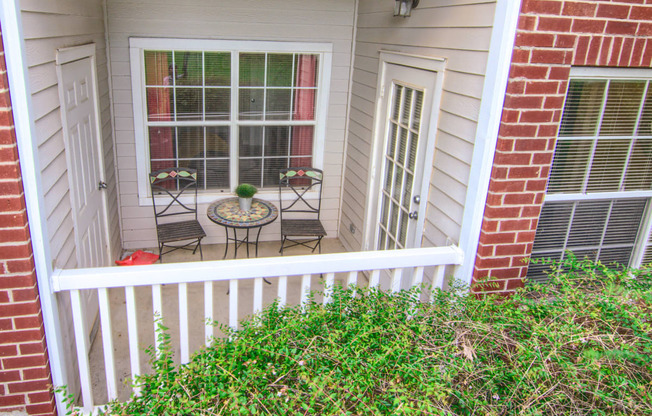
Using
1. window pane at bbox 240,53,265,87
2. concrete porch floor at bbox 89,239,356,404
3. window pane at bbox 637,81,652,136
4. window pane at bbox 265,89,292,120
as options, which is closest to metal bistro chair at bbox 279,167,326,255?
concrete porch floor at bbox 89,239,356,404

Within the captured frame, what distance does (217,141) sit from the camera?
4.72 m

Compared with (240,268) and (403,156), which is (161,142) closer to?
(403,156)

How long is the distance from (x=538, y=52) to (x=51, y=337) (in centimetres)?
271

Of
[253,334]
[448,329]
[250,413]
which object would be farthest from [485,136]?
[250,413]

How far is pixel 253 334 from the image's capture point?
2008 millimetres

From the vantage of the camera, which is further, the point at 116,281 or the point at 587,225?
the point at 587,225

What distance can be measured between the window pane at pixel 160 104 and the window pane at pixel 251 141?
0.72m

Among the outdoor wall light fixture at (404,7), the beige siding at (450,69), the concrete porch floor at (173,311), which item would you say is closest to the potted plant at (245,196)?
the concrete porch floor at (173,311)

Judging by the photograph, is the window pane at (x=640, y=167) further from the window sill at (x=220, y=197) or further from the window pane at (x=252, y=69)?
the window pane at (x=252, y=69)

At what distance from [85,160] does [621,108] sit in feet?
11.3

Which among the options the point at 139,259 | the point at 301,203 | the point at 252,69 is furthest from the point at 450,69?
the point at 139,259

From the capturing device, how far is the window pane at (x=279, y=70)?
459cm

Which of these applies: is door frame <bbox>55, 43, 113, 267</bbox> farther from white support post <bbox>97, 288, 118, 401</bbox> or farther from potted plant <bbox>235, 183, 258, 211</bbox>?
potted plant <bbox>235, 183, 258, 211</bbox>

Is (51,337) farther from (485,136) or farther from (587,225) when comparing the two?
(587,225)
